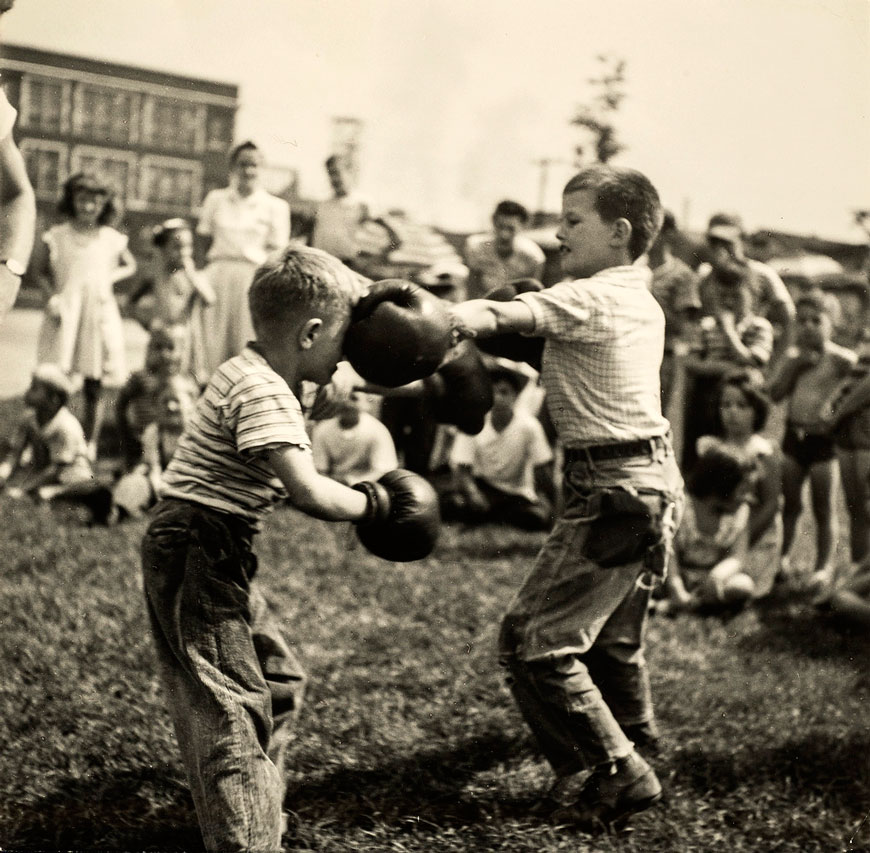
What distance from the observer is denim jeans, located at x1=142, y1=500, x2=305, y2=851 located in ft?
8.64

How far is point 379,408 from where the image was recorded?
320 inches

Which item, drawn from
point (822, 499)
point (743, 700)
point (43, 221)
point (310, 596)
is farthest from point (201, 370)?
point (743, 700)

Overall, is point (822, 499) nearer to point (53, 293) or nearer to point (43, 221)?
point (53, 293)

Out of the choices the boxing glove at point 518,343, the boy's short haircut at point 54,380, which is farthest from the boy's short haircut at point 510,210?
the boxing glove at point 518,343

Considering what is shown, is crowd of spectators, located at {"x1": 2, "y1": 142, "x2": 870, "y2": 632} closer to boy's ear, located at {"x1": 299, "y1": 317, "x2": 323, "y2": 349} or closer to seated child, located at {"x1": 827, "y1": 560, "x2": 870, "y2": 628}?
seated child, located at {"x1": 827, "y1": 560, "x2": 870, "y2": 628}

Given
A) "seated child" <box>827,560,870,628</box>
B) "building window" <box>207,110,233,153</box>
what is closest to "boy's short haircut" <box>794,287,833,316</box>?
"seated child" <box>827,560,870,628</box>

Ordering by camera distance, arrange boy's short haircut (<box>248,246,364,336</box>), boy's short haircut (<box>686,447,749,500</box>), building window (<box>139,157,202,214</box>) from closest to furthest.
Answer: boy's short haircut (<box>248,246,364,336</box>), boy's short haircut (<box>686,447,749,500</box>), building window (<box>139,157,202,214</box>)

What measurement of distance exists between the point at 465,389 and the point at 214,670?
1.21 meters

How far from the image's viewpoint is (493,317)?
3.11 meters

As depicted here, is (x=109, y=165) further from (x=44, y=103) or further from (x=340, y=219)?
(x=340, y=219)

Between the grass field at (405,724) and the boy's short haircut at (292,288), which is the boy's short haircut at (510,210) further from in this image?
the boy's short haircut at (292,288)

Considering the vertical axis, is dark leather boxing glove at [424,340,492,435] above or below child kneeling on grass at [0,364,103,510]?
above

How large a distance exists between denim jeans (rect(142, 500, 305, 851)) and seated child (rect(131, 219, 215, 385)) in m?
5.36

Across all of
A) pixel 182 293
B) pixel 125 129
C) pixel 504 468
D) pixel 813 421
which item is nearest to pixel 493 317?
pixel 813 421
